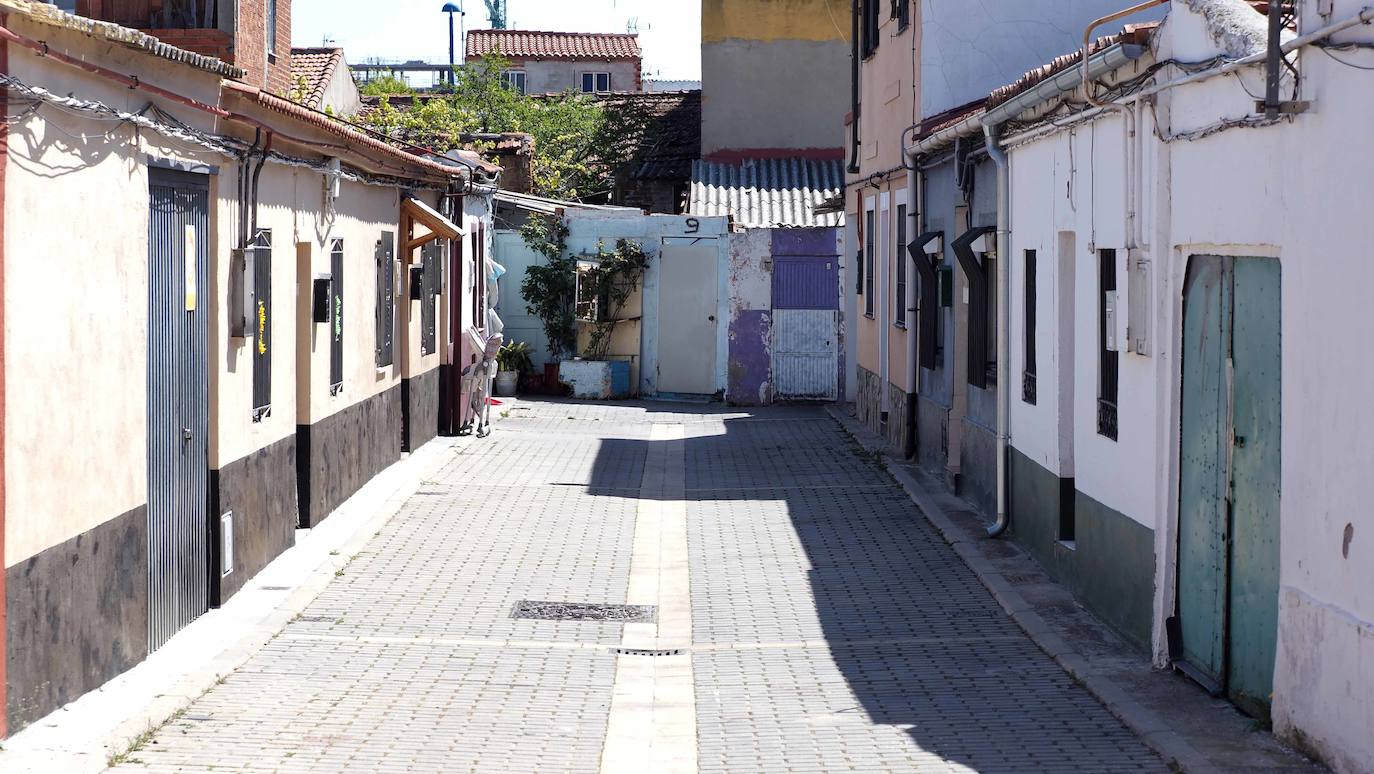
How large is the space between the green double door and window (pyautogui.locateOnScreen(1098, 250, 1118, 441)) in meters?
1.42

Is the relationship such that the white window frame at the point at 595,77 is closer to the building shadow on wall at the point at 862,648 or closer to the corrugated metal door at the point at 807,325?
the corrugated metal door at the point at 807,325

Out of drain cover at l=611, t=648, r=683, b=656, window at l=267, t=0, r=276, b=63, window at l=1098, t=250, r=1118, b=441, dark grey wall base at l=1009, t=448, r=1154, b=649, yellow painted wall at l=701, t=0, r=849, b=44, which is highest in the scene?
yellow painted wall at l=701, t=0, r=849, b=44

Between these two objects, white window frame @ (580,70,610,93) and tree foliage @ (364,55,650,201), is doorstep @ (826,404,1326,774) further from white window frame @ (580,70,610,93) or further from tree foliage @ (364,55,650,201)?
white window frame @ (580,70,610,93)

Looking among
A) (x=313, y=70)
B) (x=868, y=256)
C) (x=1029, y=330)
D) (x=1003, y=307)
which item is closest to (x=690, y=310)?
(x=868, y=256)

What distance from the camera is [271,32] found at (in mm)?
18594

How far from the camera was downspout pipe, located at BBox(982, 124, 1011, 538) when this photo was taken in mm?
12695

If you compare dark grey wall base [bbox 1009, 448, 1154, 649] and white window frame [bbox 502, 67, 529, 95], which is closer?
dark grey wall base [bbox 1009, 448, 1154, 649]

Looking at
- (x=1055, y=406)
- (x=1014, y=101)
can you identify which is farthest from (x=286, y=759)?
(x=1014, y=101)

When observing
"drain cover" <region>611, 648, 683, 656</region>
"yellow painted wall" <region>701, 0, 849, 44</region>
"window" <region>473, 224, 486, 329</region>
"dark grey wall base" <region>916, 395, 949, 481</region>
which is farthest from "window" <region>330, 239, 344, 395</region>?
"yellow painted wall" <region>701, 0, 849, 44</region>

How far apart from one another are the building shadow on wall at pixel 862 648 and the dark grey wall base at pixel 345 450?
2.24 m

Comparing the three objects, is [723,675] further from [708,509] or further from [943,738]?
[708,509]

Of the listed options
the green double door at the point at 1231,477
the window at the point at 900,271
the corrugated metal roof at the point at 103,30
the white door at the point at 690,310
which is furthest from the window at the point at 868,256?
the corrugated metal roof at the point at 103,30

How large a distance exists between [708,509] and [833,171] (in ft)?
57.7

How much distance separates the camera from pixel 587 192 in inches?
1364
